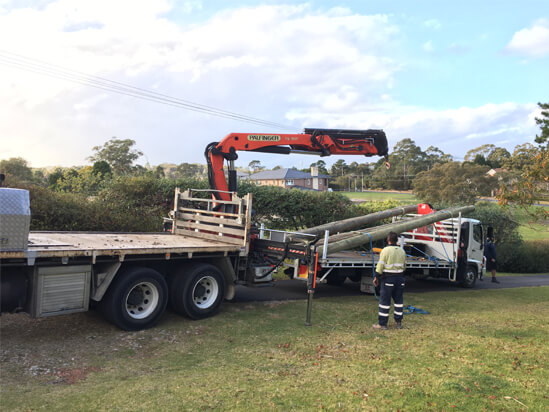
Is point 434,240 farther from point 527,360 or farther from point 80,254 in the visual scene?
point 80,254

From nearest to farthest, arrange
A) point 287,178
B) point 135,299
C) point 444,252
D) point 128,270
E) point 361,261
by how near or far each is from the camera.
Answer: point 128,270
point 135,299
point 361,261
point 444,252
point 287,178

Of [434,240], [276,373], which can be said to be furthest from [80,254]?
[434,240]

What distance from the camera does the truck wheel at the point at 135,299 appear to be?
7090 mm

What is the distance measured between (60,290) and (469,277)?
12.3m

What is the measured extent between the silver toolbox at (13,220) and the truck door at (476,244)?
41.5 feet

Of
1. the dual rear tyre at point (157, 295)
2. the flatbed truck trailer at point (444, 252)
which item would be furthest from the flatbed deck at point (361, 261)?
the dual rear tyre at point (157, 295)

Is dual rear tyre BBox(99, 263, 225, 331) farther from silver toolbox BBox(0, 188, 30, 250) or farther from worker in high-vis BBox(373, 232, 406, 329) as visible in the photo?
worker in high-vis BBox(373, 232, 406, 329)

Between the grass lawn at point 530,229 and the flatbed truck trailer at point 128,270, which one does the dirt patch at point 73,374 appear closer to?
the flatbed truck trailer at point 128,270

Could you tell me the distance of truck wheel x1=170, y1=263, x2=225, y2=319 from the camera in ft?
26.3

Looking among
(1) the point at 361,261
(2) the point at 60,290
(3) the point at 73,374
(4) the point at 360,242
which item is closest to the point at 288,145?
(4) the point at 360,242

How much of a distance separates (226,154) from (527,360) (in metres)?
7.26

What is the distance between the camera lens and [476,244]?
47.6 feet

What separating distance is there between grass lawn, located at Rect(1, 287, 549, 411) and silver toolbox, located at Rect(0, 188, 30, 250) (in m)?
1.52

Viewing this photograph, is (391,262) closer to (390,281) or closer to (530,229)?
(390,281)
